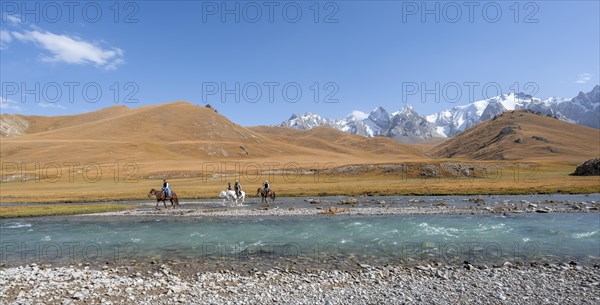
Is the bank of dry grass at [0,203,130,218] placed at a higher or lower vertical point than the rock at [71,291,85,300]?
lower

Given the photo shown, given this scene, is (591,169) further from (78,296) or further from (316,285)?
(78,296)

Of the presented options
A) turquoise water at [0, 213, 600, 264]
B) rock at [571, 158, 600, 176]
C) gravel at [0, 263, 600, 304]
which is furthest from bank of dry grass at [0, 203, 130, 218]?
rock at [571, 158, 600, 176]

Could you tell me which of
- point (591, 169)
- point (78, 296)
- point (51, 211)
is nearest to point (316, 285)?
point (78, 296)

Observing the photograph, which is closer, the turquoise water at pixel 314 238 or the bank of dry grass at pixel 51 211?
the turquoise water at pixel 314 238

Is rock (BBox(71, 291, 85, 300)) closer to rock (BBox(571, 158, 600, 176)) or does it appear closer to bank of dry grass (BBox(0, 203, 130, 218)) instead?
bank of dry grass (BBox(0, 203, 130, 218))

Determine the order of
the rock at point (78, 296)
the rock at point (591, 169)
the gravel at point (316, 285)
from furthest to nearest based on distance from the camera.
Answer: the rock at point (591, 169) → the rock at point (78, 296) → the gravel at point (316, 285)


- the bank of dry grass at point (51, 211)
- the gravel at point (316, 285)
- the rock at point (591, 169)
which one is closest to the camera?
the gravel at point (316, 285)

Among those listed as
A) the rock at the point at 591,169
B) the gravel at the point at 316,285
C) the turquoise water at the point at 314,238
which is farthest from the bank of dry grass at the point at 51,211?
the rock at the point at 591,169

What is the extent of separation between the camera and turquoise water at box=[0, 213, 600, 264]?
73.2ft

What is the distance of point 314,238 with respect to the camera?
88.4ft

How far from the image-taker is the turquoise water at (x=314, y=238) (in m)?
22.3

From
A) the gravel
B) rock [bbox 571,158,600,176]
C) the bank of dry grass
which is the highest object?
rock [bbox 571,158,600,176]

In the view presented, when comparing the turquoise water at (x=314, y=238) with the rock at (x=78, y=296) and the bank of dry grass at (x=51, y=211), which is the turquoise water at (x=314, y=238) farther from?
the rock at (x=78, y=296)

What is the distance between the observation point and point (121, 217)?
39625mm
